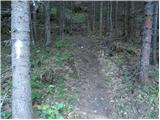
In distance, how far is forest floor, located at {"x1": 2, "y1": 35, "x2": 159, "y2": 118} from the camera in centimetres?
927

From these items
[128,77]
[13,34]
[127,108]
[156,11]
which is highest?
[156,11]

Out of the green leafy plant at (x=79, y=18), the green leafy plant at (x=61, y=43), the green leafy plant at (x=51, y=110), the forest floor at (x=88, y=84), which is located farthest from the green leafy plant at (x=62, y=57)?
the green leafy plant at (x=79, y=18)

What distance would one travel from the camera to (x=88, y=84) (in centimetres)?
1115

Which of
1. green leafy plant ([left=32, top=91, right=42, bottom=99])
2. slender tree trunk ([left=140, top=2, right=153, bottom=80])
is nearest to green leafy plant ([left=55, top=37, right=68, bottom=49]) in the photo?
slender tree trunk ([left=140, top=2, right=153, bottom=80])

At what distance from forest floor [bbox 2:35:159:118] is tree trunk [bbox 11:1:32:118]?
4.15 feet

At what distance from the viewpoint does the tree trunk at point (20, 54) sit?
7.30m

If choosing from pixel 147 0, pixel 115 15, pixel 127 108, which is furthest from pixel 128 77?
pixel 115 15

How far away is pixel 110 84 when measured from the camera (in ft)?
36.7

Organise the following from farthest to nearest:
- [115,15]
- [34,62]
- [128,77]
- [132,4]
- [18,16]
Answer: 1. [115,15]
2. [132,4]
3. [34,62]
4. [128,77]
5. [18,16]

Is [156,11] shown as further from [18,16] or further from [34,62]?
[18,16]

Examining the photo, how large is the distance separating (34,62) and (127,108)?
5.11 meters

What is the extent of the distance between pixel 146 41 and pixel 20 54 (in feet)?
16.9

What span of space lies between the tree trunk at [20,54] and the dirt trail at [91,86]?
6.96 feet

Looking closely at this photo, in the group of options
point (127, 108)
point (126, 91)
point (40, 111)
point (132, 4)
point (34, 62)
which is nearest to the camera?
point (40, 111)
